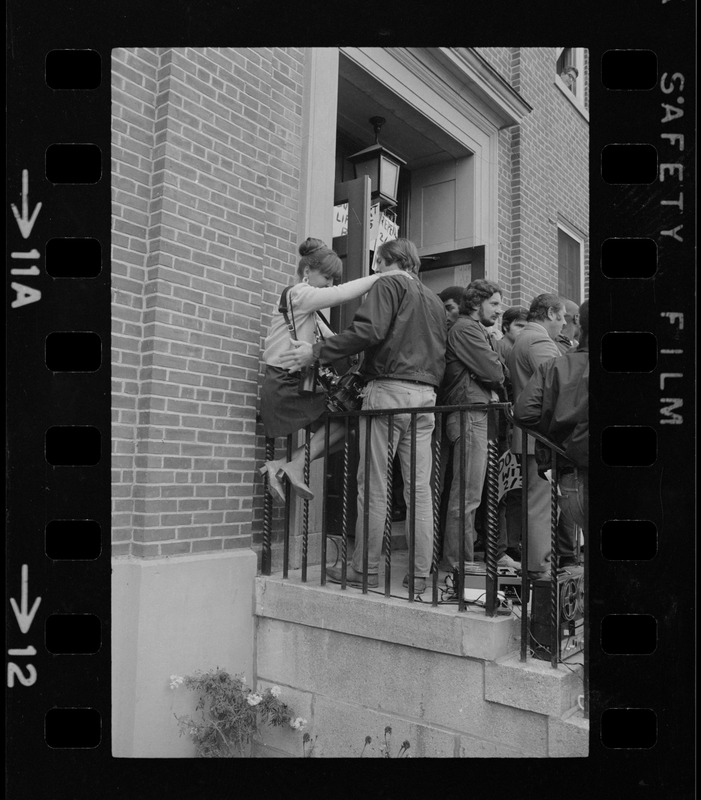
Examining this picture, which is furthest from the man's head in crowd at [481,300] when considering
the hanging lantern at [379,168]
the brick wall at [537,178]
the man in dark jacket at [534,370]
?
the brick wall at [537,178]

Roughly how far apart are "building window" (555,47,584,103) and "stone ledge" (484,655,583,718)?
6842 mm

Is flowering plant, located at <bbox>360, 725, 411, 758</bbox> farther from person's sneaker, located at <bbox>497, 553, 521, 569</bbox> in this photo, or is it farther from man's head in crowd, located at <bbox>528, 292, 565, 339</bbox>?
man's head in crowd, located at <bbox>528, 292, 565, 339</bbox>

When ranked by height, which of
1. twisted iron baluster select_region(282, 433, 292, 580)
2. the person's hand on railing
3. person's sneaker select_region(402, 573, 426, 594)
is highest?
the person's hand on railing

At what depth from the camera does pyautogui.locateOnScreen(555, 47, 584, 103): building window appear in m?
7.87

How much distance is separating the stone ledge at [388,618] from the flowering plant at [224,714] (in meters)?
0.45

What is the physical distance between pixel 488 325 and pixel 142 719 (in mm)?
3008

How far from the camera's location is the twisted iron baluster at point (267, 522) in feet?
13.6

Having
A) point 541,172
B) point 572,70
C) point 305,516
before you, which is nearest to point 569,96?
point 572,70

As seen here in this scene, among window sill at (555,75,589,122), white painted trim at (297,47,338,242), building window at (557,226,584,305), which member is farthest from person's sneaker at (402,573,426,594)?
window sill at (555,75,589,122)

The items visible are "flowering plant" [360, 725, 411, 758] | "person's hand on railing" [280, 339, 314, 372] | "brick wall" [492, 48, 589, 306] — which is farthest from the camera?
"brick wall" [492, 48, 589, 306]
